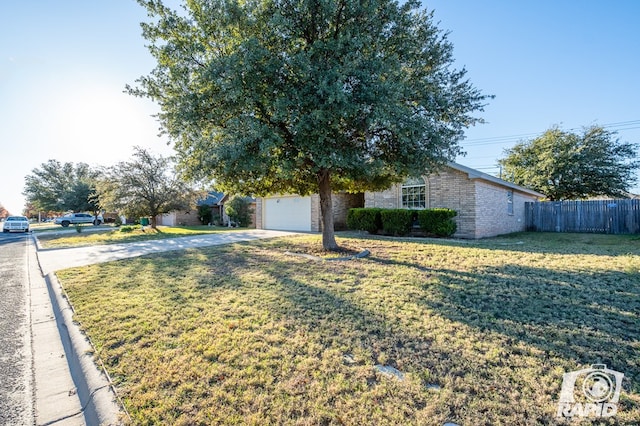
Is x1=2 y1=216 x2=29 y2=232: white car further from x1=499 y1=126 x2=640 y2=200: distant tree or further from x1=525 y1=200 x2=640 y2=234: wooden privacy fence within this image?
x1=499 y1=126 x2=640 y2=200: distant tree

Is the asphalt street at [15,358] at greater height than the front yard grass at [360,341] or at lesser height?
lesser

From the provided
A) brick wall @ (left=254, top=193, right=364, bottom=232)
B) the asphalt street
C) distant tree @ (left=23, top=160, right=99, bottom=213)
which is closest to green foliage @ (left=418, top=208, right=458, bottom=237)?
brick wall @ (left=254, top=193, right=364, bottom=232)

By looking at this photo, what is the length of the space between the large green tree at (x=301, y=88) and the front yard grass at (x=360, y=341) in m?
2.97

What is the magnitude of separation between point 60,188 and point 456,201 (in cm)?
4545

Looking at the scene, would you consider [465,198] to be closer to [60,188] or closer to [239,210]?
[239,210]

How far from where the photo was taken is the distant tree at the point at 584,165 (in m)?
20.1

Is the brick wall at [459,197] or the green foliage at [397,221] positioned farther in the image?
the green foliage at [397,221]

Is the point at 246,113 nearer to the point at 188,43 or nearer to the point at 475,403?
the point at 188,43

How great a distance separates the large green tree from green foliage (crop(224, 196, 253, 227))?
16525mm

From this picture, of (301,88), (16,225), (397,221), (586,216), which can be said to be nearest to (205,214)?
(16,225)

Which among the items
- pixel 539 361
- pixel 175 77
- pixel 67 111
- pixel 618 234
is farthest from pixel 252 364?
pixel 618 234

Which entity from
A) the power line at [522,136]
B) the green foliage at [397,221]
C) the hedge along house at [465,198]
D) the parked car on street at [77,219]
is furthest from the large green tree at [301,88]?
the parked car on street at [77,219]

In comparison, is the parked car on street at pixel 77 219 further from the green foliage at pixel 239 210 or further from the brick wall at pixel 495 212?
the brick wall at pixel 495 212

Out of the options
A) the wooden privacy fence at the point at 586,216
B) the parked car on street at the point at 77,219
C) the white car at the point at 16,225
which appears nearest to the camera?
the wooden privacy fence at the point at 586,216
